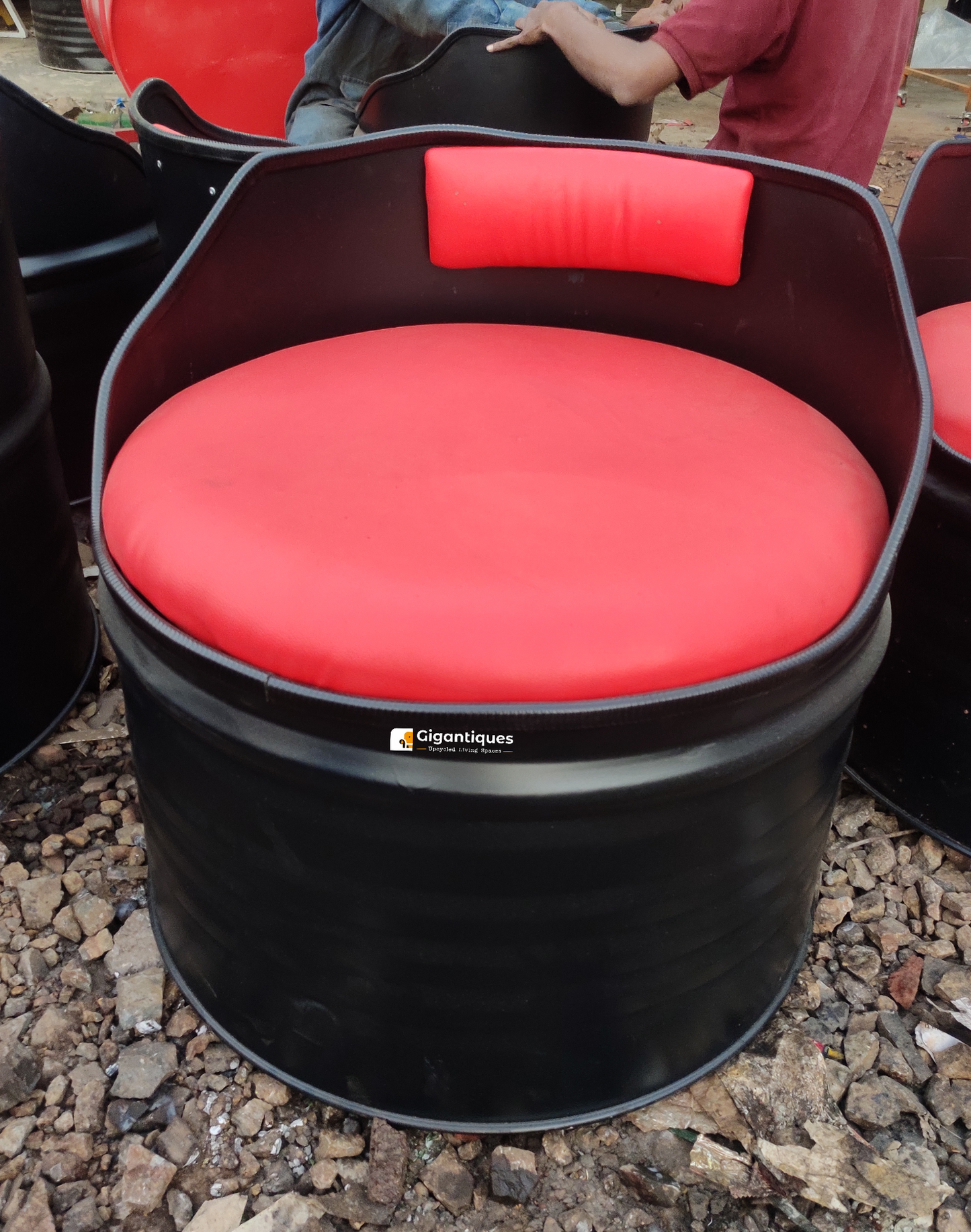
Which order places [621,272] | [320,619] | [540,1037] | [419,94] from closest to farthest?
1. [320,619]
2. [540,1037]
3. [621,272]
4. [419,94]

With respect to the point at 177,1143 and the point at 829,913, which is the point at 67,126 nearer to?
the point at 177,1143

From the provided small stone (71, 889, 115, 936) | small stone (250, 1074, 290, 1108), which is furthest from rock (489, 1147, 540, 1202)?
small stone (71, 889, 115, 936)

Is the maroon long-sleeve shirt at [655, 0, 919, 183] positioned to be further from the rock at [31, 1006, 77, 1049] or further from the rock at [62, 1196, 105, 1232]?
the rock at [62, 1196, 105, 1232]

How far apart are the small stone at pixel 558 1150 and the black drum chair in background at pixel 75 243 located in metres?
1.45

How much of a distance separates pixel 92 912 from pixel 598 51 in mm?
1914

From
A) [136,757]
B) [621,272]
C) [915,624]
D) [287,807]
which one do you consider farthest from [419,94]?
[287,807]

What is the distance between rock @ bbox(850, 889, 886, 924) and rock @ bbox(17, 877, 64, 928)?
43.9 inches

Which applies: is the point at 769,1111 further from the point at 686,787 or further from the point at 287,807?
the point at 287,807

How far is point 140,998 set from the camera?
4.18 feet

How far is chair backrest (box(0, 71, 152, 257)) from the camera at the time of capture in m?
1.80

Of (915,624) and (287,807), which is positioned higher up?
(287,807)

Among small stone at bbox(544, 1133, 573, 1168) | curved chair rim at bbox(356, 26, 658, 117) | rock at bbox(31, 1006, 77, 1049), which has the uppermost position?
curved chair rim at bbox(356, 26, 658, 117)

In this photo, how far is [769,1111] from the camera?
3.85ft

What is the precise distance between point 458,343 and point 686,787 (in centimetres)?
65
